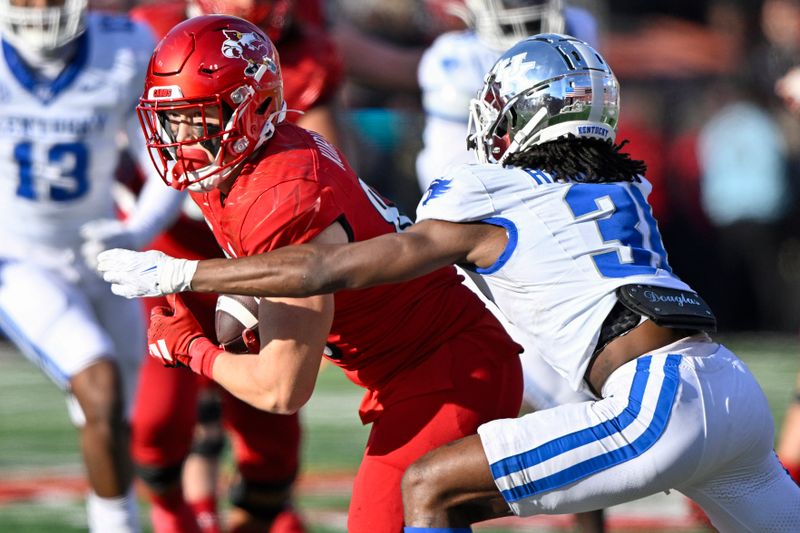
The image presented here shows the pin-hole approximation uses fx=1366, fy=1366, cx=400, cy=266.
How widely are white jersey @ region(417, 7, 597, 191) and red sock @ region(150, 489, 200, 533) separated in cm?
164

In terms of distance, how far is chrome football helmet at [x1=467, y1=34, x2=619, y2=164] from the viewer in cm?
366

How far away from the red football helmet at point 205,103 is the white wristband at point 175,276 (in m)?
0.35

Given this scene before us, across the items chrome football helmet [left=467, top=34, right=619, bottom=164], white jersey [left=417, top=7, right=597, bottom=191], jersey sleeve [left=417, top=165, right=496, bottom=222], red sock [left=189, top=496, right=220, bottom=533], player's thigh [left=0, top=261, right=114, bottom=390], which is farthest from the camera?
red sock [left=189, top=496, right=220, bottom=533]

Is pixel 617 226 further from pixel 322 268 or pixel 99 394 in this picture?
pixel 99 394

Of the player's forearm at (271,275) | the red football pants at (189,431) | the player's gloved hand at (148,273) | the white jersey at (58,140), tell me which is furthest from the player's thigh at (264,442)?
the player's forearm at (271,275)

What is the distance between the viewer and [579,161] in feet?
11.8

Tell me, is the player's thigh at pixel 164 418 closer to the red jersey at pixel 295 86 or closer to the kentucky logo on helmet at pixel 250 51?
the red jersey at pixel 295 86

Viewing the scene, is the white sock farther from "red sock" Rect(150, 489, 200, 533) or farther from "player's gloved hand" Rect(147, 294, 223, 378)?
"player's gloved hand" Rect(147, 294, 223, 378)

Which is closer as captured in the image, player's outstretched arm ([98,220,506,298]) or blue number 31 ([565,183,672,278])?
player's outstretched arm ([98,220,506,298])

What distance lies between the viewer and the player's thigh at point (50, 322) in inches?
199

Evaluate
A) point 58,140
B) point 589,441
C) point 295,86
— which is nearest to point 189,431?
point 58,140

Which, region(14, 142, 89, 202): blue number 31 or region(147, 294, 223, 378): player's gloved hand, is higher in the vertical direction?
region(147, 294, 223, 378): player's gloved hand

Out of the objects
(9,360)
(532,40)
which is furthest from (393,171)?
(532,40)

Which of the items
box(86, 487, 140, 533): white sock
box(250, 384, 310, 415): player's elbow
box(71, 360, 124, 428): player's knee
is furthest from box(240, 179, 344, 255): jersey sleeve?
box(86, 487, 140, 533): white sock
